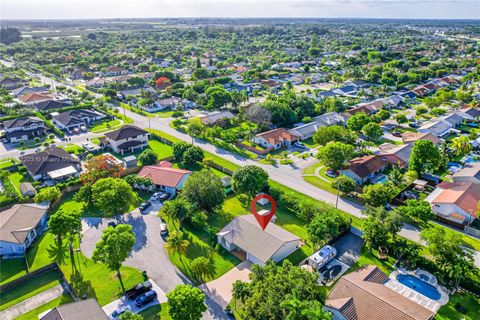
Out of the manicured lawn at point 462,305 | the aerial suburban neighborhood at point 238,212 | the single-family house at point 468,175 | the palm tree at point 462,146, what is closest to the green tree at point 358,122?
the aerial suburban neighborhood at point 238,212

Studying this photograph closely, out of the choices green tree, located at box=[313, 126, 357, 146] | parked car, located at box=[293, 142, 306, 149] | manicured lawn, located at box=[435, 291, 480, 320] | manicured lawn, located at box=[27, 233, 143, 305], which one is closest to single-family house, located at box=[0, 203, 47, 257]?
manicured lawn, located at box=[27, 233, 143, 305]

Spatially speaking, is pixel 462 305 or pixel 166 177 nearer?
pixel 462 305

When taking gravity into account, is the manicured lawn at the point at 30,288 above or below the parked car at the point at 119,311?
below

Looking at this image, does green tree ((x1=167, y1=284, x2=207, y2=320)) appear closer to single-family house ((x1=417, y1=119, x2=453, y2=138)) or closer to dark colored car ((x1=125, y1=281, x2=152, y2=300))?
dark colored car ((x1=125, y1=281, x2=152, y2=300))

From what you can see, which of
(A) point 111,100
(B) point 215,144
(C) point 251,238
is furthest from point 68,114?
(C) point 251,238

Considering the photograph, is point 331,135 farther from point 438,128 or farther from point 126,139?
point 126,139

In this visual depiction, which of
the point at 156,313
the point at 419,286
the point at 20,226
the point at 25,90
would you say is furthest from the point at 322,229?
the point at 25,90

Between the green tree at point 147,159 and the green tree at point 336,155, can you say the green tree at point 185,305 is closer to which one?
the green tree at point 147,159
